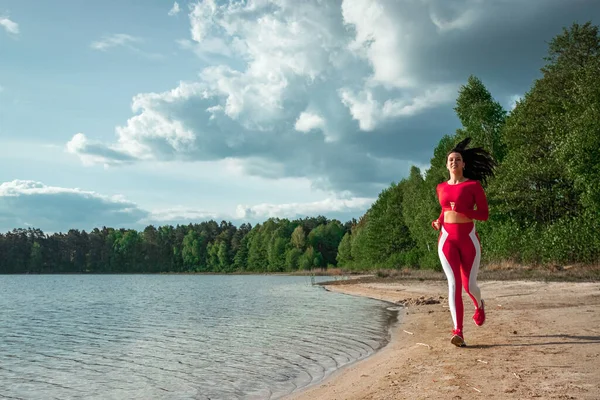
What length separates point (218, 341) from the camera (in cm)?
1462

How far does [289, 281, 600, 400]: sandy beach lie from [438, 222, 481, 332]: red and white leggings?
89 cm

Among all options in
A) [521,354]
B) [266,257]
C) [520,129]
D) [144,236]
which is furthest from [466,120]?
[144,236]

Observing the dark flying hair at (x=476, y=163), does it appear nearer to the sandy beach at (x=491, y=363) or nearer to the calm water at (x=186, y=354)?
the sandy beach at (x=491, y=363)

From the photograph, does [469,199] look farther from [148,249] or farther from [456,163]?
[148,249]

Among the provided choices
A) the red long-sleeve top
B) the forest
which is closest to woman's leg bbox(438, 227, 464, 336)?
the red long-sleeve top

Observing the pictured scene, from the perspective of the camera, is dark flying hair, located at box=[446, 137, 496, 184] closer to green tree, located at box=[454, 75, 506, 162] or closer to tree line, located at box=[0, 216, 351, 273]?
green tree, located at box=[454, 75, 506, 162]

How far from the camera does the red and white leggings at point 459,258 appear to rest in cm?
→ 877

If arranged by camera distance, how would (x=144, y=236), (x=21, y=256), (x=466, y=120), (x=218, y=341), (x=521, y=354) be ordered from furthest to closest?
(x=144, y=236) < (x=21, y=256) < (x=466, y=120) < (x=218, y=341) < (x=521, y=354)

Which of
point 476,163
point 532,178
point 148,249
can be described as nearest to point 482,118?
point 532,178

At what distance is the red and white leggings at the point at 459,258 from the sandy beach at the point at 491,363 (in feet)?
2.92

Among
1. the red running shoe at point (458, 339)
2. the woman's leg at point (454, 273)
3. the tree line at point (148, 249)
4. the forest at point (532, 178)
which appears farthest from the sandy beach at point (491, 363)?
the tree line at point (148, 249)

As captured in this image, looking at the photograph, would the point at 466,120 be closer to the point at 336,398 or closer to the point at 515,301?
the point at 515,301

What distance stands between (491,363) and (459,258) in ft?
7.05

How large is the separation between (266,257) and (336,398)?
147847 millimetres
